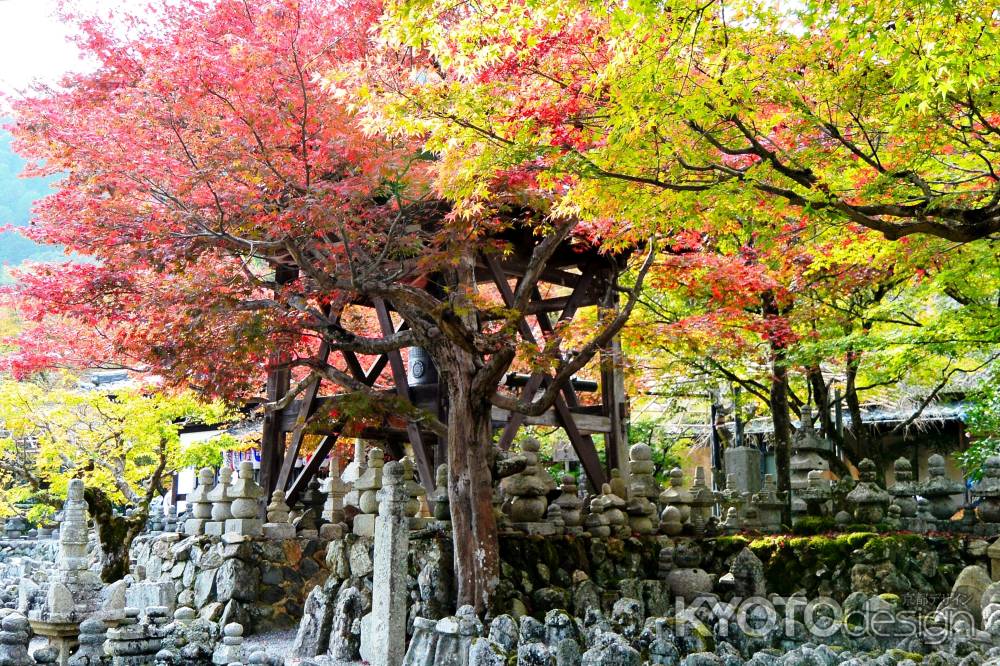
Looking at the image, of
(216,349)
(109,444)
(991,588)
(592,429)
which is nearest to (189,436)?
(109,444)

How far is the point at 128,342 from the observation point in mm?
11258

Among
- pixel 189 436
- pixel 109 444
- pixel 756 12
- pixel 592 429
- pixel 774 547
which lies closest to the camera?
pixel 756 12

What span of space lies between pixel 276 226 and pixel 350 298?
2567 mm

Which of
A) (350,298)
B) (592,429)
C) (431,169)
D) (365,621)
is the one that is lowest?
(365,621)

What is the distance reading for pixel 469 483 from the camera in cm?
1077

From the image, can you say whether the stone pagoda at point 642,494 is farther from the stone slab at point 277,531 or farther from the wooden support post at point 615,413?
the stone slab at point 277,531

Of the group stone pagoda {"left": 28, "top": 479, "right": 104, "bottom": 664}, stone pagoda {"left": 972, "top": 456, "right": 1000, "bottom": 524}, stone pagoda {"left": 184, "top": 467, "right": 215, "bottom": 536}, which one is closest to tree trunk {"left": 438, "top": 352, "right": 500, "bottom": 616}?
stone pagoda {"left": 28, "top": 479, "right": 104, "bottom": 664}

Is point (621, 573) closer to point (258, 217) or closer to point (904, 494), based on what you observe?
point (904, 494)

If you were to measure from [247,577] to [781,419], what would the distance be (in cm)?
935

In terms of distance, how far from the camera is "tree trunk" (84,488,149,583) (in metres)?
16.6

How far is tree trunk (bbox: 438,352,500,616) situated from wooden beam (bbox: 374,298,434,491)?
2.40 metres

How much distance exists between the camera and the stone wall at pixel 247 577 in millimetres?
14242

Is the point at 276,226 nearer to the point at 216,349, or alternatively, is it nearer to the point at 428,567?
the point at 216,349

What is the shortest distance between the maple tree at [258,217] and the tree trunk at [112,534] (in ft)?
19.8
